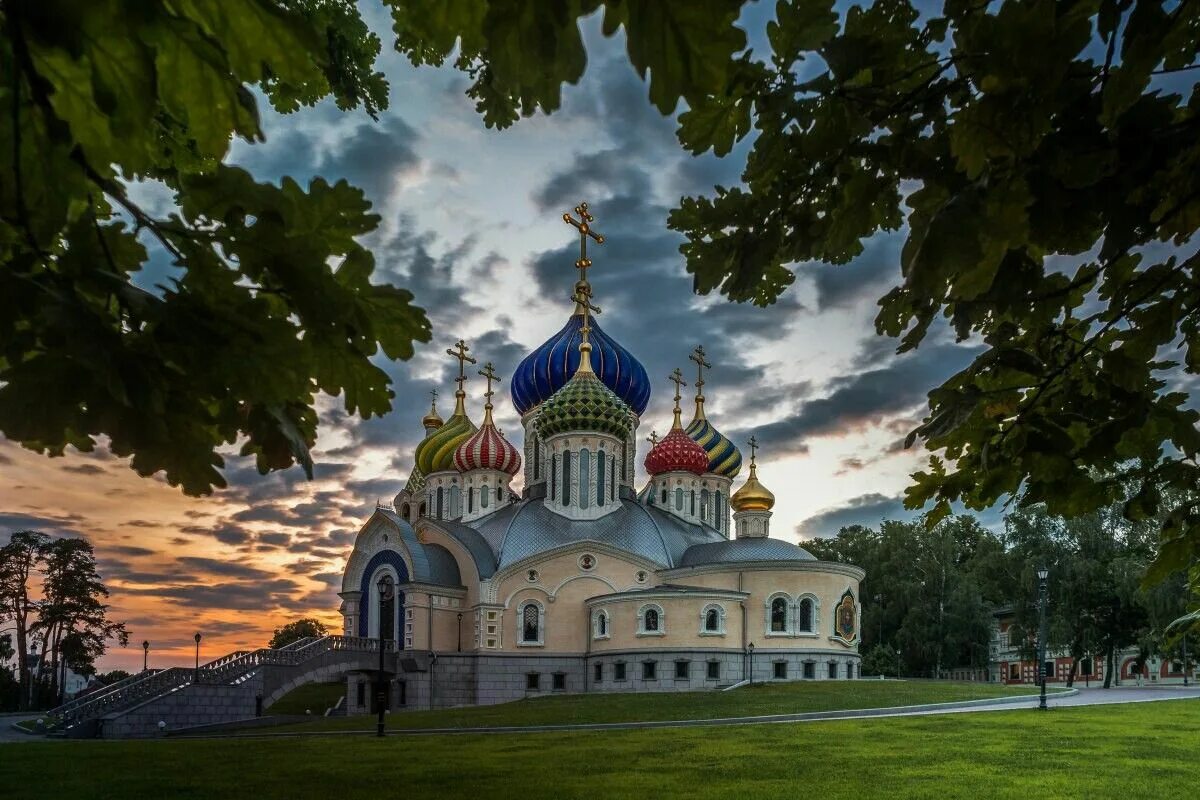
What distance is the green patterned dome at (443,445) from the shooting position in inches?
1853

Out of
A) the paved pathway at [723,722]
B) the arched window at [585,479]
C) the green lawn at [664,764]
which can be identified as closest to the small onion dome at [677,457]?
the arched window at [585,479]

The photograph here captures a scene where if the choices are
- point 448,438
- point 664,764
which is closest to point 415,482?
point 448,438

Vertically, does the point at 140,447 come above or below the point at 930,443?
below

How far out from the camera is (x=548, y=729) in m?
21.8

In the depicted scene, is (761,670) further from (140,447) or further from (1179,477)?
(140,447)

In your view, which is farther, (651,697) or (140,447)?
(651,697)

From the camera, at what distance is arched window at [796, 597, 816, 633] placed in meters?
36.3

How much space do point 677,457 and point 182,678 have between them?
23.8 metres

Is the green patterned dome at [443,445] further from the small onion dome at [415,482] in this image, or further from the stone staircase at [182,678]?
the stone staircase at [182,678]

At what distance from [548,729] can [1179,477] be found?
18602 millimetres

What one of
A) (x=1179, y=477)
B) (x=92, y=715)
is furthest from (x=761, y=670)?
(x=1179, y=477)

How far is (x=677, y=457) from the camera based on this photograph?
151 ft

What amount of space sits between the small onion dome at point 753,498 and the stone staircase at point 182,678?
54.9 feet

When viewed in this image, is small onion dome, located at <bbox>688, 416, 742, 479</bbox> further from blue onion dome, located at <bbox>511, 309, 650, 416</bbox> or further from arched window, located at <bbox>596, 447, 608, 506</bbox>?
arched window, located at <bbox>596, 447, 608, 506</bbox>
